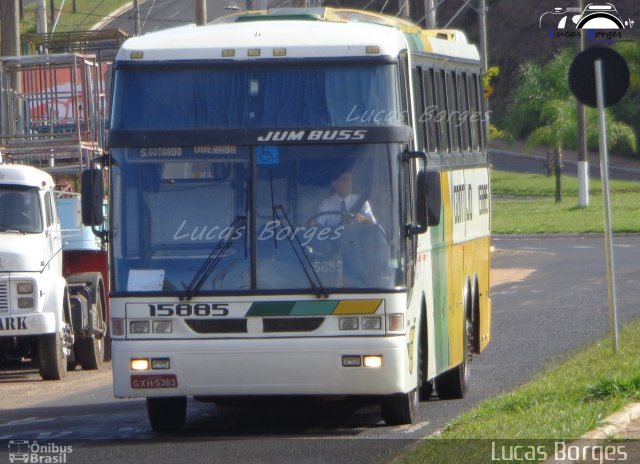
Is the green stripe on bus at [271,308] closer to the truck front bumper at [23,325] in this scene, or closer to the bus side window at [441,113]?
the bus side window at [441,113]

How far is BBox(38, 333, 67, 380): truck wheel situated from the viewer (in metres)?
16.0

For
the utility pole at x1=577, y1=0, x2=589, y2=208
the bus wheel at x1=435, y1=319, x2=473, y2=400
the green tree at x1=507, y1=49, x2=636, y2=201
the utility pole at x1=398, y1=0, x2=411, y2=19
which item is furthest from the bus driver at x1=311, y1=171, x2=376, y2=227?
the green tree at x1=507, y1=49, x2=636, y2=201

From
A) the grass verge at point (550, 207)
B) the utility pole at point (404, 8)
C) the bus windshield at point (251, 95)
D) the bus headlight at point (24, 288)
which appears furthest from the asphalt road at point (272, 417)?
the grass verge at point (550, 207)

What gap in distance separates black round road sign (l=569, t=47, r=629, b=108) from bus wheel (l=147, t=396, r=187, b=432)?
531 cm

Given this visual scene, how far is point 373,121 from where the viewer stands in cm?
1045

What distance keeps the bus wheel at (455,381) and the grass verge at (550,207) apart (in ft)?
81.5

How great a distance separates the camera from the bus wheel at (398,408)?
10.8 metres

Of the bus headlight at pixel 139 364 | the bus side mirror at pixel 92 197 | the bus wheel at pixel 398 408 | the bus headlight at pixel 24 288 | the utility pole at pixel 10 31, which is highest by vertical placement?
the utility pole at pixel 10 31

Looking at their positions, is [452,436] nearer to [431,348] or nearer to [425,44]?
[431,348]

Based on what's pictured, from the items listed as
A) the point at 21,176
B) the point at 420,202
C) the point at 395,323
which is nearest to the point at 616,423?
the point at 395,323

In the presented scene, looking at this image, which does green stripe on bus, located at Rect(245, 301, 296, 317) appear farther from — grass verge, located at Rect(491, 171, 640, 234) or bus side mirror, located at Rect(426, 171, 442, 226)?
grass verge, located at Rect(491, 171, 640, 234)

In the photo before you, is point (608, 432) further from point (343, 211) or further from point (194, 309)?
point (194, 309)

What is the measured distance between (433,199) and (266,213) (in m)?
1.23

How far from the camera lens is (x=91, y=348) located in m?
17.5
